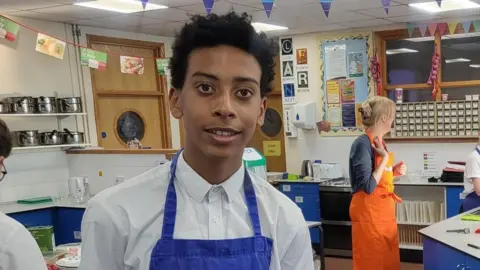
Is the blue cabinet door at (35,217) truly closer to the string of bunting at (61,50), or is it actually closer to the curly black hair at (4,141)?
the string of bunting at (61,50)

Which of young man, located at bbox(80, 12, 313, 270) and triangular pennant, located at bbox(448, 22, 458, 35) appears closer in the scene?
young man, located at bbox(80, 12, 313, 270)

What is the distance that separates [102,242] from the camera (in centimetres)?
108

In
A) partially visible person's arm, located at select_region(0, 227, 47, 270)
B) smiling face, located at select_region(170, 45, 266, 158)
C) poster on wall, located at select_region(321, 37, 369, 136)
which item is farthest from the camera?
poster on wall, located at select_region(321, 37, 369, 136)

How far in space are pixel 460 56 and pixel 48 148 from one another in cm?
435

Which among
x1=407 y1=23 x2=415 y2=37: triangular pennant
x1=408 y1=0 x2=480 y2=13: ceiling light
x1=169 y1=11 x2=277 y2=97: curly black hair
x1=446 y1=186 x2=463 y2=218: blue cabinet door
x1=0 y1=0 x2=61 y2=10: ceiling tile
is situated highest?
x1=0 y1=0 x2=61 y2=10: ceiling tile

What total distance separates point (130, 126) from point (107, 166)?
1.11 meters

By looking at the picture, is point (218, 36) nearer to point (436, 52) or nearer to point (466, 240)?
point (466, 240)

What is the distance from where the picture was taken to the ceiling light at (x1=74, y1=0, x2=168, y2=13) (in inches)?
162

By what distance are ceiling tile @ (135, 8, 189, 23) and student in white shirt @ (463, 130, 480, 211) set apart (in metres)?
2.64

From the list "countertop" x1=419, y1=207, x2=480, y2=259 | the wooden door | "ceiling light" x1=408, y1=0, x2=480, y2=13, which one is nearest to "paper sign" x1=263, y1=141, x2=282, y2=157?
the wooden door

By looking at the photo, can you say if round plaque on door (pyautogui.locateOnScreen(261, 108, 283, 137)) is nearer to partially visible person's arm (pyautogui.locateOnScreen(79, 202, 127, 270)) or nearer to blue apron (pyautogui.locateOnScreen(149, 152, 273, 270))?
blue apron (pyautogui.locateOnScreen(149, 152, 273, 270))

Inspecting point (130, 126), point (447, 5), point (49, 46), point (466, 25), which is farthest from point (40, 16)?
point (466, 25)

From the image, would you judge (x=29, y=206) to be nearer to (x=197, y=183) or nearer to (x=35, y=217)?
(x=35, y=217)

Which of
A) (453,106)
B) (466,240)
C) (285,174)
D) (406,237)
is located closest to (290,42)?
(285,174)
